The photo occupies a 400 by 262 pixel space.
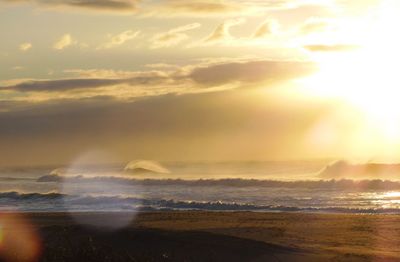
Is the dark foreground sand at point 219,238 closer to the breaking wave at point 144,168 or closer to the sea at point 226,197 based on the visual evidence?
the sea at point 226,197

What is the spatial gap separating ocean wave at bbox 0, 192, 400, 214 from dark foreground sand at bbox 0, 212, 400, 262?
343cm

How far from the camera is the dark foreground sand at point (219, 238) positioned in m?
12.6

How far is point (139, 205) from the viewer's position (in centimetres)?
3366

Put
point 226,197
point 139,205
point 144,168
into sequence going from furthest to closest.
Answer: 1. point 144,168
2. point 226,197
3. point 139,205

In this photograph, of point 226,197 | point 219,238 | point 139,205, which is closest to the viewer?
point 219,238

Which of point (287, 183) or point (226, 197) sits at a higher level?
point (287, 183)

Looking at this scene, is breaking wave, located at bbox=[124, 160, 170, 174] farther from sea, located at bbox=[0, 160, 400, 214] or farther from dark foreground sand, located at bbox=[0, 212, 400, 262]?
dark foreground sand, located at bbox=[0, 212, 400, 262]

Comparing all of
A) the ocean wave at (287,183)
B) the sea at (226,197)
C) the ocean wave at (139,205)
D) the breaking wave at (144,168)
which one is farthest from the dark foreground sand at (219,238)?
the breaking wave at (144,168)

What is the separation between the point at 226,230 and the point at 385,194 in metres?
20.3

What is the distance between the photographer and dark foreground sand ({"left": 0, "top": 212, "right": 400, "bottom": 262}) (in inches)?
497

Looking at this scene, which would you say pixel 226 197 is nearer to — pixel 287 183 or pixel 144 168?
pixel 287 183


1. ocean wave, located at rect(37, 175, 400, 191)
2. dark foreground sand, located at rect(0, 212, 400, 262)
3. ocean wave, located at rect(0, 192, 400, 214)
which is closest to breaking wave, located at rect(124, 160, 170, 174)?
ocean wave, located at rect(37, 175, 400, 191)

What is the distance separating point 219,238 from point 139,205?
17.0 meters

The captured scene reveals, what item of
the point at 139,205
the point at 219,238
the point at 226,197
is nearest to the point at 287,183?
the point at 226,197
